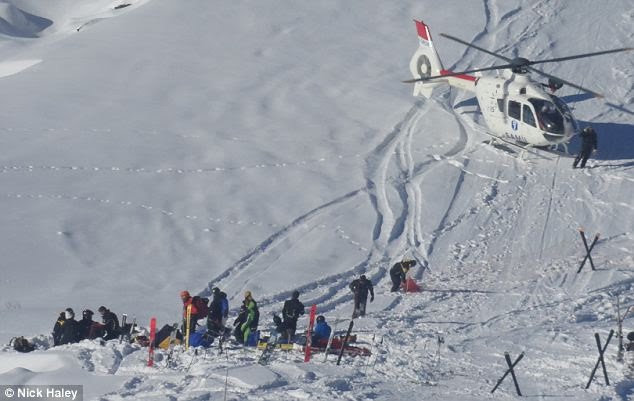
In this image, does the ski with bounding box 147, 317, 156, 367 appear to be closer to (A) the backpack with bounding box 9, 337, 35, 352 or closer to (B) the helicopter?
(A) the backpack with bounding box 9, 337, 35, 352

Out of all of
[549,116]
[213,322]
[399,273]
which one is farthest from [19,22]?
[213,322]

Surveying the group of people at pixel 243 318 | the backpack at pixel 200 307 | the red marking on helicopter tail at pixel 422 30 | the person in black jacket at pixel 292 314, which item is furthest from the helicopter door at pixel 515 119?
the backpack at pixel 200 307

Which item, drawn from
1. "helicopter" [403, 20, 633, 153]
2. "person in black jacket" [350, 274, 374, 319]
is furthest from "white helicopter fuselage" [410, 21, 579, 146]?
"person in black jacket" [350, 274, 374, 319]

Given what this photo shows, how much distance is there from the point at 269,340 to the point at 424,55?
546 inches

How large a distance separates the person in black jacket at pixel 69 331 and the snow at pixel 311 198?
0.55 meters

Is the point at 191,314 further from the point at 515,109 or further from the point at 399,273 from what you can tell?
the point at 515,109

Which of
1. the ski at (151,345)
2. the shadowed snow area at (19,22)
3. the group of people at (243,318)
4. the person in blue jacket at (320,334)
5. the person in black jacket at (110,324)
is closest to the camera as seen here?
the ski at (151,345)

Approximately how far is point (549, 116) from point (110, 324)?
1198cm

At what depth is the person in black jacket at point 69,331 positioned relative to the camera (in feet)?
58.4

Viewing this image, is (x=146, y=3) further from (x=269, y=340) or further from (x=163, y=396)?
(x=163, y=396)

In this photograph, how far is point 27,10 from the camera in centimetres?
4169

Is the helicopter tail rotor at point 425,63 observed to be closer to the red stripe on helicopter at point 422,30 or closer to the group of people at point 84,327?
the red stripe on helicopter at point 422,30

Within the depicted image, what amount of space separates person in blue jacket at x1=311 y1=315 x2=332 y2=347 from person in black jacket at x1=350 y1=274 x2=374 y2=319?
6.65ft

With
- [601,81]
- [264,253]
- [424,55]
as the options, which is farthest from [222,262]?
[601,81]
